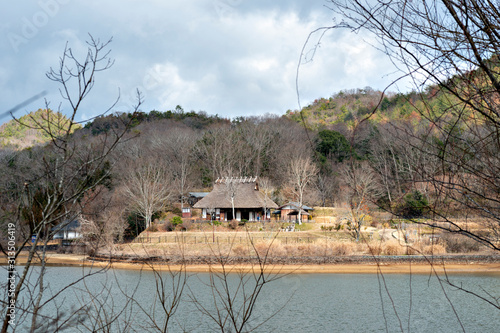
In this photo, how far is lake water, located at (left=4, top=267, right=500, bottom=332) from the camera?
1123 cm

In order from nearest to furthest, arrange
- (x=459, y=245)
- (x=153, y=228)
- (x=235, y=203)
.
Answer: (x=459, y=245)
(x=153, y=228)
(x=235, y=203)

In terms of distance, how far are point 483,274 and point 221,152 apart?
957 inches

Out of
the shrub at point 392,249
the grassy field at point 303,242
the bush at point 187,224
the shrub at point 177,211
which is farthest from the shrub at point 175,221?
the shrub at point 392,249

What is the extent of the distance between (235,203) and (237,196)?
72 cm

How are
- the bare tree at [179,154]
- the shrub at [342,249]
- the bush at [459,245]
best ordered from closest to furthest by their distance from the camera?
the shrub at [342,249]
the bush at [459,245]
the bare tree at [179,154]

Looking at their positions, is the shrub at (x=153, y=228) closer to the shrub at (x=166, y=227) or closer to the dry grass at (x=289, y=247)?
the shrub at (x=166, y=227)

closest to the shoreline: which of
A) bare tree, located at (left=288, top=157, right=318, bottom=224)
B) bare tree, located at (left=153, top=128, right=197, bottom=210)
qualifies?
bare tree, located at (left=288, top=157, right=318, bottom=224)

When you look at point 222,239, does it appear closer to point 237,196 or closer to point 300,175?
point 237,196

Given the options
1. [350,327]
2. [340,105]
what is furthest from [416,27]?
[340,105]

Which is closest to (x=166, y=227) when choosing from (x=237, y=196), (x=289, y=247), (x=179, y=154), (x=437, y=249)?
(x=237, y=196)

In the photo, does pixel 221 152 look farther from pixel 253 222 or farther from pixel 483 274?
pixel 483 274

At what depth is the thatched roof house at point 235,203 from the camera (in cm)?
3067

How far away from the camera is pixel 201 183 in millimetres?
38531

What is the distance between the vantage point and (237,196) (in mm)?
31422
